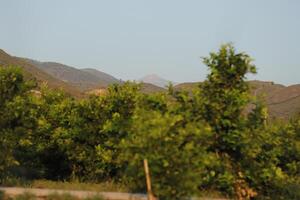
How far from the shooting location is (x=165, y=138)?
25.8ft

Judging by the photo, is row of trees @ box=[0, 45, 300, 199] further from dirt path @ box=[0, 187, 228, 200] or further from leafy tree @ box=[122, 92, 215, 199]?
dirt path @ box=[0, 187, 228, 200]

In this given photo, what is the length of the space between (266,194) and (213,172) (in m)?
2.51

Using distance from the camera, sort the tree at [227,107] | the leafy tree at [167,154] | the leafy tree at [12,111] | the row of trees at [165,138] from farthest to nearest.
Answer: the leafy tree at [12,111], the tree at [227,107], the row of trees at [165,138], the leafy tree at [167,154]

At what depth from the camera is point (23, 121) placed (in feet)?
42.6

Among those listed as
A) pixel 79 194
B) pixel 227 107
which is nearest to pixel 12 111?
pixel 79 194

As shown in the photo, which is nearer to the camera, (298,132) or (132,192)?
(132,192)

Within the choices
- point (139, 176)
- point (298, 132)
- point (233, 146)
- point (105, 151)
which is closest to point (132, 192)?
point (105, 151)

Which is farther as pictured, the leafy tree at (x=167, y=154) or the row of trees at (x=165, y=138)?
the row of trees at (x=165, y=138)

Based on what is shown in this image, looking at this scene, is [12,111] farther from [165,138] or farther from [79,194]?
[165,138]

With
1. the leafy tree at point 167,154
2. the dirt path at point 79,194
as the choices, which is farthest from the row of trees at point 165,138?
the dirt path at point 79,194

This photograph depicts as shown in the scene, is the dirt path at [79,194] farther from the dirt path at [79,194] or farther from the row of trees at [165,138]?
the row of trees at [165,138]

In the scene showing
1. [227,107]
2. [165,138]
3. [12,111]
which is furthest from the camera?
[12,111]

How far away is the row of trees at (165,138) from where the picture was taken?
797 cm

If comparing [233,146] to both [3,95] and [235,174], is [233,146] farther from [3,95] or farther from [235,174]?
[3,95]
